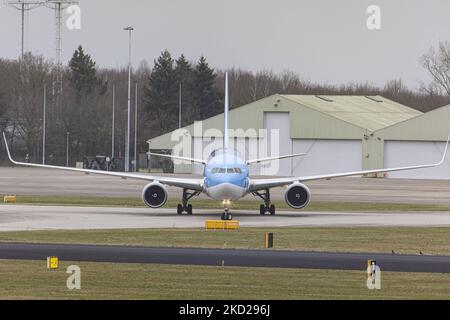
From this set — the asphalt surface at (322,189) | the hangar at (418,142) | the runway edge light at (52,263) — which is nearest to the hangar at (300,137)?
the hangar at (418,142)

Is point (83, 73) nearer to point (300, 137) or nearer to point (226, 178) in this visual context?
point (300, 137)

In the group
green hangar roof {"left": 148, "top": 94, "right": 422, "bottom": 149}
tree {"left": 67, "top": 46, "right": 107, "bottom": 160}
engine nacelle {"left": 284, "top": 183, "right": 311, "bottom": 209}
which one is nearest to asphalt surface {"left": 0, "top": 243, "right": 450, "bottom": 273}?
engine nacelle {"left": 284, "top": 183, "right": 311, "bottom": 209}

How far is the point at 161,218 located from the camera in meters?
48.5

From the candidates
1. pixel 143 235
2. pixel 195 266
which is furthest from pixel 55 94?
pixel 195 266

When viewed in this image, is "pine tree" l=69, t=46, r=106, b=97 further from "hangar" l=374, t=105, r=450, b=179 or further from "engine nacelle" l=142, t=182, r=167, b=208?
"engine nacelle" l=142, t=182, r=167, b=208

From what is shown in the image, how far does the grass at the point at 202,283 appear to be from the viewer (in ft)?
76.3

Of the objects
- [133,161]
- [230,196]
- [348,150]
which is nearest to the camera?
[230,196]

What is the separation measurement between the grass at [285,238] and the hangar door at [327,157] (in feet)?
214

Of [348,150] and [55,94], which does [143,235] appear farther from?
[55,94]

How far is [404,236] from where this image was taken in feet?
128

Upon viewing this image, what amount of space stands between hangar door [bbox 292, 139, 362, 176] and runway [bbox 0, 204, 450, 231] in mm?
53472

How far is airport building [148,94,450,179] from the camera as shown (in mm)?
104750

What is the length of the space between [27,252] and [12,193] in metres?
37.7

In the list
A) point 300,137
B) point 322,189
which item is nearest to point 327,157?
point 300,137
